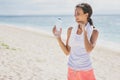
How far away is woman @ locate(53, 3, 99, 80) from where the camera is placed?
3.84 meters

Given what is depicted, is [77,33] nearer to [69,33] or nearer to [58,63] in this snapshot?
[69,33]

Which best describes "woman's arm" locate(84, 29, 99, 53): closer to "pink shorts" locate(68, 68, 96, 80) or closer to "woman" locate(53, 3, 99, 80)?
"woman" locate(53, 3, 99, 80)

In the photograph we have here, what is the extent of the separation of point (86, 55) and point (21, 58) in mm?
8519

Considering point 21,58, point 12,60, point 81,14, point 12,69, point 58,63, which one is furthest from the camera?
point 58,63

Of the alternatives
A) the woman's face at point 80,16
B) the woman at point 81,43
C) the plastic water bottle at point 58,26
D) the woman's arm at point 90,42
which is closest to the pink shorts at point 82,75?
the woman at point 81,43

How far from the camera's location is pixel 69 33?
400 centimetres

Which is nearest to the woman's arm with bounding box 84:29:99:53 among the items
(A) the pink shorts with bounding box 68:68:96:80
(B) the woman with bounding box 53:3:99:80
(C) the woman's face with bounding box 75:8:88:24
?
(B) the woman with bounding box 53:3:99:80

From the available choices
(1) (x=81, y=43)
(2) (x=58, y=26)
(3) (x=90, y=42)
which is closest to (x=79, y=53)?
(1) (x=81, y=43)

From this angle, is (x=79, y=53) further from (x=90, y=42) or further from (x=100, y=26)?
(x=100, y=26)

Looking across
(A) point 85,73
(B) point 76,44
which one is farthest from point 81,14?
(A) point 85,73

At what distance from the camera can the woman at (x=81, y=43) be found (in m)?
3.84

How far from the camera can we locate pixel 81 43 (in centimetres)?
389

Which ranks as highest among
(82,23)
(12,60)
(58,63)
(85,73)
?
(82,23)

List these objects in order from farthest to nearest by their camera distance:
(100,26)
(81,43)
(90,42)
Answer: (100,26) < (81,43) < (90,42)
